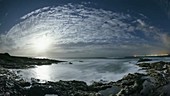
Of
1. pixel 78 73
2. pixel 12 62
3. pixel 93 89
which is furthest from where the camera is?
pixel 12 62

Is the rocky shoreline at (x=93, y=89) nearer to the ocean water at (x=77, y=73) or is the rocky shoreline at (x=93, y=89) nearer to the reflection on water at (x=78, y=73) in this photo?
the ocean water at (x=77, y=73)

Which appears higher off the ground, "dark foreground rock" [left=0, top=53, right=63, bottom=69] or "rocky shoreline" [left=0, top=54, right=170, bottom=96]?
"dark foreground rock" [left=0, top=53, right=63, bottom=69]

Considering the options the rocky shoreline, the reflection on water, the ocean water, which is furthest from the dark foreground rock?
the rocky shoreline

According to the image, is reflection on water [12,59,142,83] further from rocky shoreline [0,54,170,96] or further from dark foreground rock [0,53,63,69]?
rocky shoreline [0,54,170,96]

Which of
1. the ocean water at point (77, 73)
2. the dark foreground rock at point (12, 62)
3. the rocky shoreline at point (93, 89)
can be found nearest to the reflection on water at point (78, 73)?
the ocean water at point (77, 73)

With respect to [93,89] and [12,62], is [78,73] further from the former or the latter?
[93,89]

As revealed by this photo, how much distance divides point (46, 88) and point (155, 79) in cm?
1293

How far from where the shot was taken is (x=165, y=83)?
2333 cm

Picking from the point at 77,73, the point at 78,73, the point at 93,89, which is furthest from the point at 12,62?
the point at 93,89

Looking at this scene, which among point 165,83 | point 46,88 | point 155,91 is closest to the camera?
point 155,91

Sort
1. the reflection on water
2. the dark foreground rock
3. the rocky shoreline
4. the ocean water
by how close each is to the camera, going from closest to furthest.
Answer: the rocky shoreline
the ocean water
the reflection on water
the dark foreground rock

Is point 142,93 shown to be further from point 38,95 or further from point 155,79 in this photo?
point 38,95

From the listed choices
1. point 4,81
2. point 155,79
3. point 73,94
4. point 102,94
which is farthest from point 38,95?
point 155,79

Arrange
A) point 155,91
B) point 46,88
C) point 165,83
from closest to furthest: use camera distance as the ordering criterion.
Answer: point 155,91
point 165,83
point 46,88
